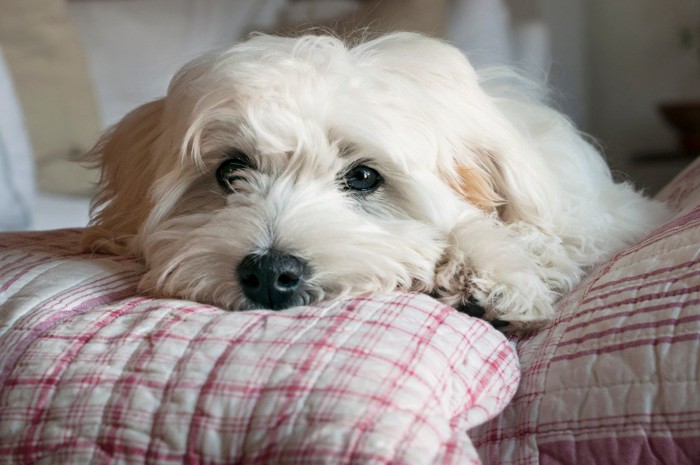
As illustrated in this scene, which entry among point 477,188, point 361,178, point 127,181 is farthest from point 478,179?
point 127,181

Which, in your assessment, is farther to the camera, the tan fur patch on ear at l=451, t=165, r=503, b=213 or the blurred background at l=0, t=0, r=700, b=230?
the blurred background at l=0, t=0, r=700, b=230

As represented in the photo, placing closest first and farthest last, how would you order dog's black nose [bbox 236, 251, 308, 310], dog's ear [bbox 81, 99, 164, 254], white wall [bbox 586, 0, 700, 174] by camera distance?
dog's black nose [bbox 236, 251, 308, 310] → dog's ear [bbox 81, 99, 164, 254] → white wall [bbox 586, 0, 700, 174]

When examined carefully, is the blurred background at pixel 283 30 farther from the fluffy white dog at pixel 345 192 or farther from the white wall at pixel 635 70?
the fluffy white dog at pixel 345 192

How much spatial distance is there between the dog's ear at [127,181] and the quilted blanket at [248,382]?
399 mm

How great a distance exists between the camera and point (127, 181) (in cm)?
175

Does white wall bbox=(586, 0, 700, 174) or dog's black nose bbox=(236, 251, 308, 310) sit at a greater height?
dog's black nose bbox=(236, 251, 308, 310)

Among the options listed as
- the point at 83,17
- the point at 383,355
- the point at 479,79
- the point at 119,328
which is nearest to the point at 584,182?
the point at 479,79

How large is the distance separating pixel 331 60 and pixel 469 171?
0.32 metres

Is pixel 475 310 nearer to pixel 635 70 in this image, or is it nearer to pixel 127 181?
pixel 127 181

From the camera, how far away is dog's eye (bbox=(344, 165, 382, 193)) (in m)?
1.56

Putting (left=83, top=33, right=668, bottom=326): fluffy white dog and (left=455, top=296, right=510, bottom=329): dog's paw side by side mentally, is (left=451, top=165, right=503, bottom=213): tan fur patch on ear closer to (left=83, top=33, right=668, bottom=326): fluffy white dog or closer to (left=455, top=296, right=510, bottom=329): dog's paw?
(left=83, top=33, right=668, bottom=326): fluffy white dog

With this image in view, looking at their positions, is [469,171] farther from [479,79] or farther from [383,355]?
[383,355]

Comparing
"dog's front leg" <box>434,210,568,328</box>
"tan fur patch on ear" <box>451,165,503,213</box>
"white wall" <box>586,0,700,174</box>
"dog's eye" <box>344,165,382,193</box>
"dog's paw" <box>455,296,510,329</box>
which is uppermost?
"dog's eye" <box>344,165,382,193</box>

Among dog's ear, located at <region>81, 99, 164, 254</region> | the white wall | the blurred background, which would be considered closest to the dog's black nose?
dog's ear, located at <region>81, 99, 164, 254</region>
